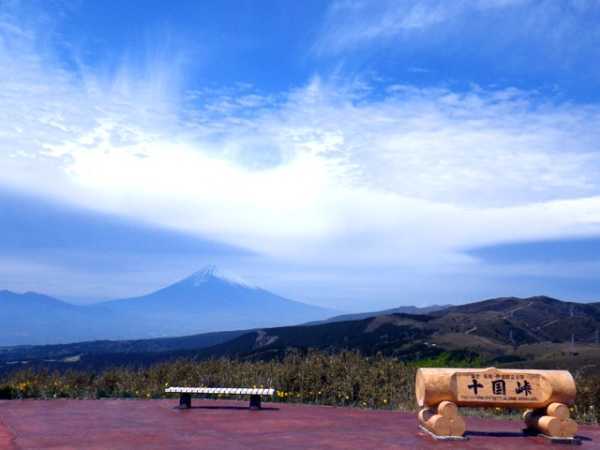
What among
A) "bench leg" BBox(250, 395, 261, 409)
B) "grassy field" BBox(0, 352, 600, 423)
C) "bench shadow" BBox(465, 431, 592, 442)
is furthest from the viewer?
"grassy field" BBox(0, 352, 600, 423)

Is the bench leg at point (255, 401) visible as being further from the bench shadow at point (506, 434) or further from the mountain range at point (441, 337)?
the mountain range at point (441, 337)

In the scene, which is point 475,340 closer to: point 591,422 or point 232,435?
point 591,422

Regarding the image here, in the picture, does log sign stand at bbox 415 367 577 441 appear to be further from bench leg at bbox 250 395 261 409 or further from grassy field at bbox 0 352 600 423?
bench leg at bbox 250 395 261 409

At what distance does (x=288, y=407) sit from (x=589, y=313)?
221 feet

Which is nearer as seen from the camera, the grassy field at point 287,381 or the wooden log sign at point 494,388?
the wooden log sign at point 494,388

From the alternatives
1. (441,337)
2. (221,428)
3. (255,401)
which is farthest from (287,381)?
(441,337)

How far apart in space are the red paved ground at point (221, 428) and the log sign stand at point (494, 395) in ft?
0.82

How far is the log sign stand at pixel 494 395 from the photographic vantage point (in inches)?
375

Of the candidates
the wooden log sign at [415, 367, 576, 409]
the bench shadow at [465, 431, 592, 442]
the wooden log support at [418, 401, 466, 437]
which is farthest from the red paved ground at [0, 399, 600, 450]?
the wooden log sign at [415, 367, 576, 409]

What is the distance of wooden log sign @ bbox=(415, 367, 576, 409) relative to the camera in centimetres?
961

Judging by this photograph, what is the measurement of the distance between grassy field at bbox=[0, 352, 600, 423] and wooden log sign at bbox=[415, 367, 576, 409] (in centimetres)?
335

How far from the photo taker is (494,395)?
381 inches

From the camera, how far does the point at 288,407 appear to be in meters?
12.9

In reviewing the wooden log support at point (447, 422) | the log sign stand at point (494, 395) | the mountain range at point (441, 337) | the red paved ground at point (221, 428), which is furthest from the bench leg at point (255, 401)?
the mountain range at point (441, 337)
